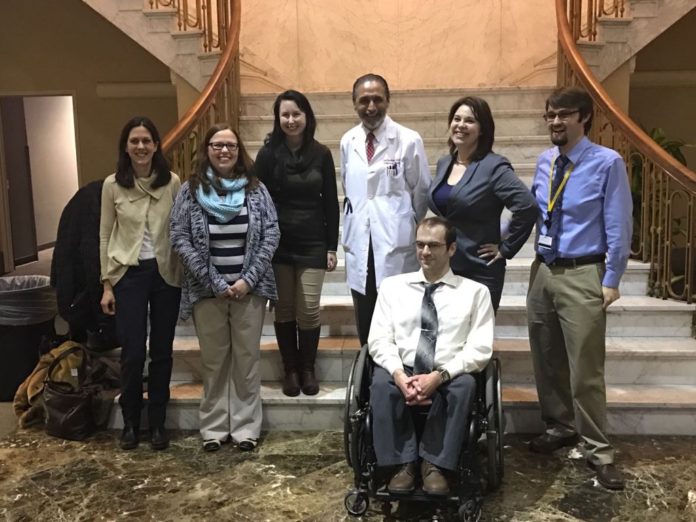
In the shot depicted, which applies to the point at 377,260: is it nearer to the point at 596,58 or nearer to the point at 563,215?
the point at 563,215

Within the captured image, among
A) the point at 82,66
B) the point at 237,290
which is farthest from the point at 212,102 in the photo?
the point at 82,66

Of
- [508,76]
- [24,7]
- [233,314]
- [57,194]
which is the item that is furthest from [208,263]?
[57,194]

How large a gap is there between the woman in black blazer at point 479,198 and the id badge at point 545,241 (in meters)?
0.10

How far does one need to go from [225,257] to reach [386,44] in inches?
175

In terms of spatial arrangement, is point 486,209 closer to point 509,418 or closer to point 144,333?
point 509,418

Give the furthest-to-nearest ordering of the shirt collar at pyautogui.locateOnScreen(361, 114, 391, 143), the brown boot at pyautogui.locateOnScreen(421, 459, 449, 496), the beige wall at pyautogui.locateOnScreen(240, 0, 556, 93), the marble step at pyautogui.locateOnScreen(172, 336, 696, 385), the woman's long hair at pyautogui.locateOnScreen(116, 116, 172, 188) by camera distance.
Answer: the beige wall at pyautogui.locateOnScreen(240, 0, 556, 93) → the marble step at pyautogui.locateOnScreen(172, 336, 696, 385) → the woman's long hair at pyautogui.locateOnScreen(116, 116, 172, 188) → the shirt collar at pyautogui.locateOnScreen(361, 114, 391, 143) → the brown boot at pyautogui.locateOnScreen(421, 459, 449, 496)

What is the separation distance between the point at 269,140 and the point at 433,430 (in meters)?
1.46

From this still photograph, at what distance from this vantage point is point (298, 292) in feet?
10.1

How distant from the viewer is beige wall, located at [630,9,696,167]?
6.28m

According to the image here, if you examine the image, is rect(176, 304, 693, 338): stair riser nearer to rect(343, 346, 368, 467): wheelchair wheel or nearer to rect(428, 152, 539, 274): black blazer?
rect(428, 152, 539, 274): black blazer

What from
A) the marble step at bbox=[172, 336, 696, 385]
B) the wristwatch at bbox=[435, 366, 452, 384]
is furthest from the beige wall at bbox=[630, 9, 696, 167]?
the wristwatch at bbox=[435, 366, 452, 384]

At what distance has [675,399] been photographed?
3104 millimetres

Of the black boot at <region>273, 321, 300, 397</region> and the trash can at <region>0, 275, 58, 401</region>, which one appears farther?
the trash can at <region>0, 275, 58, 401</region>

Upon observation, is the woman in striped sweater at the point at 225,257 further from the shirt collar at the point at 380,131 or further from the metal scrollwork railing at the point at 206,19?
the metal scrollwork railing at the point at 206,19
